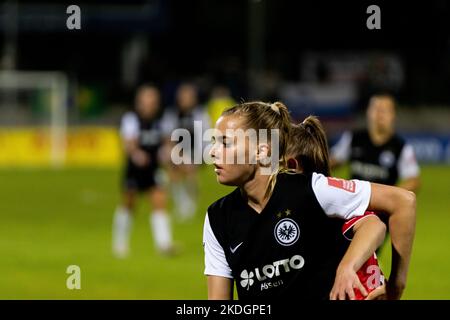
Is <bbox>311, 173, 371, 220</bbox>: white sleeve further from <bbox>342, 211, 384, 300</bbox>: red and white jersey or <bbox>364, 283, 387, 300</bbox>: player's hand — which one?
<bbox>364, 283, 387, 300</bbox>: player's hand

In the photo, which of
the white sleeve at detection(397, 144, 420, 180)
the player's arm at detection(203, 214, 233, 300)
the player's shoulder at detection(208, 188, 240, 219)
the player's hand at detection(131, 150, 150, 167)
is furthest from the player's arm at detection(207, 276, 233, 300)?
the player's hand at detection(131, 150, 150, 167)

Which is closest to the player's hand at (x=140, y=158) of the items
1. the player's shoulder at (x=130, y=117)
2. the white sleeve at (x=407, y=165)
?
the player's shoulder at (x=130, y=117)

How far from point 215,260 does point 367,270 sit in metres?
0.69

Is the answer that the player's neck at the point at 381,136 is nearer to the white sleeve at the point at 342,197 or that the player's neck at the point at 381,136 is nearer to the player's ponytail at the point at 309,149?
the player's ponytail at the point at 309,149

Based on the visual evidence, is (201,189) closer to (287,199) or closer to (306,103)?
(306,103)

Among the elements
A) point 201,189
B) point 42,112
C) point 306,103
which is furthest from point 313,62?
point 201,189

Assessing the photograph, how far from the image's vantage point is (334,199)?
4535 mm

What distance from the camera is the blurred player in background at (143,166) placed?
13.1m

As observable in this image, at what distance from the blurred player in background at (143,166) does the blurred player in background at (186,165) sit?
13.9 ft

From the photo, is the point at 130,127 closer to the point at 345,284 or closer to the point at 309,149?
the point at 309,149

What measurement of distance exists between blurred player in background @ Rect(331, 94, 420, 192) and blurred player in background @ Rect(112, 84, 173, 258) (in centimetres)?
381

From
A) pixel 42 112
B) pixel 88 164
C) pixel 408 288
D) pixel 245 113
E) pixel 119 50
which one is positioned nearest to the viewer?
pixel 245 113

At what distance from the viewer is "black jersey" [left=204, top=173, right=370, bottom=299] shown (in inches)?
180
